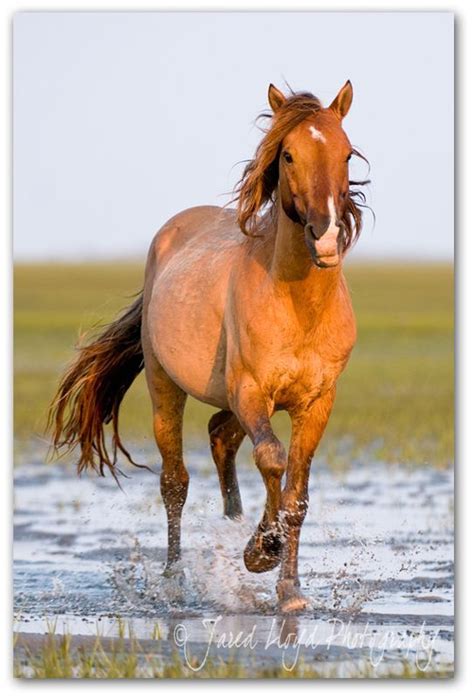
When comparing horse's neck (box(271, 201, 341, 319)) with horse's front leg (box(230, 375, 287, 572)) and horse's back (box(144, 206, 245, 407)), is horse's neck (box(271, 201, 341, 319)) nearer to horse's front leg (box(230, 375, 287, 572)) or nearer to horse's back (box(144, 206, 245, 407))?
horse's front leg (box(230, 375, 287, 572))

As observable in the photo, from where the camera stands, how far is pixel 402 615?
6.98 meters

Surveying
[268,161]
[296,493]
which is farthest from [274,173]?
[296,493]

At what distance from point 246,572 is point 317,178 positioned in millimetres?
1963

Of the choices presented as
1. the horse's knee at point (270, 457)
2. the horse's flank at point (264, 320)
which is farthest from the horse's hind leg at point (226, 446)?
the horse's knee at point (270, 457)

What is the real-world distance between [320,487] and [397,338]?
9093mm

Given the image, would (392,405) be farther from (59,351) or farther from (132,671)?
(132,671)

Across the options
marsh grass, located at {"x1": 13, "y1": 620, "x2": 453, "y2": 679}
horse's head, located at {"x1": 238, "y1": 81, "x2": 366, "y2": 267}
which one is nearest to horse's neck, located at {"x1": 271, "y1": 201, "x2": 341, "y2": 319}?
horse's head, located at {"x1": 238, "y1": 81, "x2": 366, "y2": 267}

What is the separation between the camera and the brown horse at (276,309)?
636 centimetres

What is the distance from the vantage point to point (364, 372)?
15875 millimetres

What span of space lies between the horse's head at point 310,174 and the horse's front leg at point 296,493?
0.73 metres

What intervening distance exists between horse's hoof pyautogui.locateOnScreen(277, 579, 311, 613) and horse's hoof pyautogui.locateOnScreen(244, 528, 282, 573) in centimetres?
9

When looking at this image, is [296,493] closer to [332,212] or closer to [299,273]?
[299,273]

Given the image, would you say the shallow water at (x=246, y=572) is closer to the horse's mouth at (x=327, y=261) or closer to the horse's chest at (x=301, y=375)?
the horse's chest at (x=301, y=375)

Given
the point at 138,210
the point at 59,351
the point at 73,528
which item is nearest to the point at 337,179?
the point at 138,210
